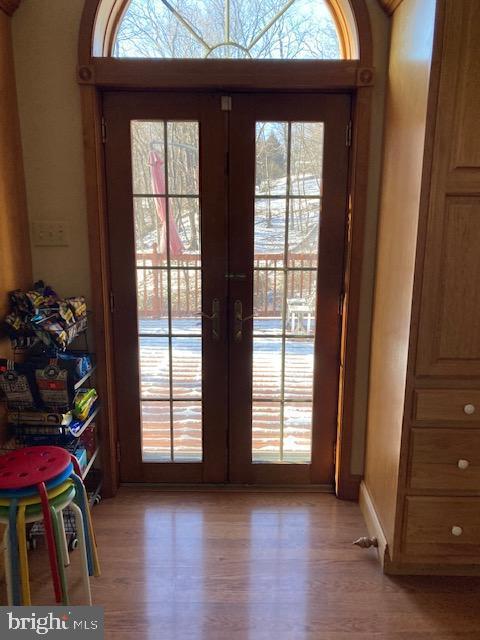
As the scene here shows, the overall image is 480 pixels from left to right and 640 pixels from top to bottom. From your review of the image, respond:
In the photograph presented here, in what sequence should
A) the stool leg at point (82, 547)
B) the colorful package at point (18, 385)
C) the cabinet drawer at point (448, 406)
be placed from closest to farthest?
the stool leg at point (82, 547)
the cabinet drawer at point (448, 406)
the colorful package at point (18, 385)

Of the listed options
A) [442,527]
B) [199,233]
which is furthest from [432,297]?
[199,233]

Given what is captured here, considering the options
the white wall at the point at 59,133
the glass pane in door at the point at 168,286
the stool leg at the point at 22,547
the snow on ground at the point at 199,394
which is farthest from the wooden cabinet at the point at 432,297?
the stool leg at the point at 22,547

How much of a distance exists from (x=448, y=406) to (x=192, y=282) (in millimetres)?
1245

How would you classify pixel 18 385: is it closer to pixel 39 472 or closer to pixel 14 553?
pixel 39 472

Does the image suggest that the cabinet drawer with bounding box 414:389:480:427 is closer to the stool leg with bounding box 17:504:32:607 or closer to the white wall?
the white wall

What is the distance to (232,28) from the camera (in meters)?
2.11

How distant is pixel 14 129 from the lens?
204 cm

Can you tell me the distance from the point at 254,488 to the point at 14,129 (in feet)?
6.77

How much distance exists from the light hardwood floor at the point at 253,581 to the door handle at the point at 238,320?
2.78 ft

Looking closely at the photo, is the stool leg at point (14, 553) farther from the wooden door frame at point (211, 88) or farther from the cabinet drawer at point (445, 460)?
the cabinet drawer at point (445, 460)

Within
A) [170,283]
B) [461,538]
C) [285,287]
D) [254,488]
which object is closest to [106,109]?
[170,283]

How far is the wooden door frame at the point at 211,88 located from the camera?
1997 mm

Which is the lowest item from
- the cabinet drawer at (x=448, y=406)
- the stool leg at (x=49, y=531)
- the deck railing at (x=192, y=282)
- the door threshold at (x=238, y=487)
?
the door threshold at (x=238, y=487)

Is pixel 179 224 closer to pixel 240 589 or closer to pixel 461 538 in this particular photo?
pixel 240 589
